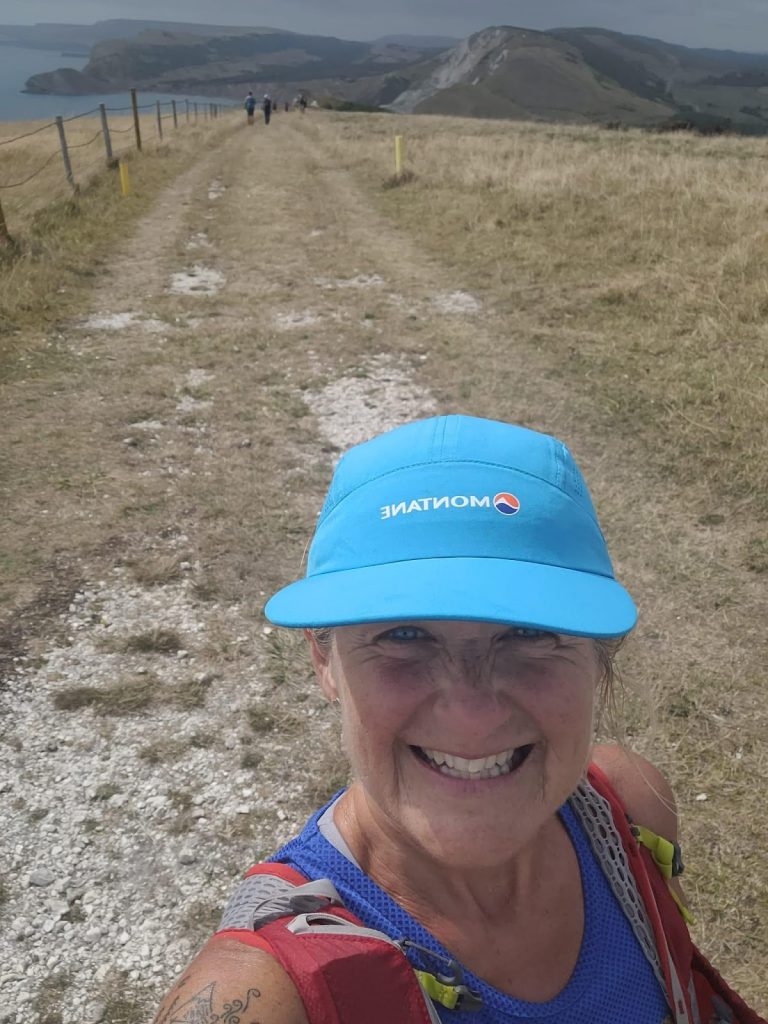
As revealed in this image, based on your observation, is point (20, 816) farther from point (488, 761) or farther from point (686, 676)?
point (686, 676)

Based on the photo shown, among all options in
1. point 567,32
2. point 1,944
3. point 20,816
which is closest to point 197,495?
point 20,816

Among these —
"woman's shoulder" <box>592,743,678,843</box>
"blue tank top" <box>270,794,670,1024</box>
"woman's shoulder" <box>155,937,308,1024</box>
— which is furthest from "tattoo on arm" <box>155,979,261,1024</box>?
"woman's shoulder" <box>592,743,678,843</box>

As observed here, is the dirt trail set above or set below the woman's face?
below

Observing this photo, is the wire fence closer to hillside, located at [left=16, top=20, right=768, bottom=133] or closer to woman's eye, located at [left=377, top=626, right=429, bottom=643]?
woman's eye, located at [left=377, top=626, right=429, bottom=643]

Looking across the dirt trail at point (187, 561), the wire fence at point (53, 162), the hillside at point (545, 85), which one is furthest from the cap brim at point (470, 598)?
the hillside at point (545, 85)

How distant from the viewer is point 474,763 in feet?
3.89

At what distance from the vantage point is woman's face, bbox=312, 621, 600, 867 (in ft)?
3.82

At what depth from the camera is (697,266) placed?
8797 millimetres

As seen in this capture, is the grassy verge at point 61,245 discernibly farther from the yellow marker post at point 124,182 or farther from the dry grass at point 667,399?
the dry grass at point 667,399

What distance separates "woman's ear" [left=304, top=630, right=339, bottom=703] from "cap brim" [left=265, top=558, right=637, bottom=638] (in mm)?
233

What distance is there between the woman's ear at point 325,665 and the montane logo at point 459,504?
331 mm

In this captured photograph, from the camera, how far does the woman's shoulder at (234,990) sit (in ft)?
3.39

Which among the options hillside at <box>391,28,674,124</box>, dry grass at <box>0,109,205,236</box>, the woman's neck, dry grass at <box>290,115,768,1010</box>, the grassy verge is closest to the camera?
the woman's neck

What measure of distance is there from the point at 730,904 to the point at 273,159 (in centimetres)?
2323
